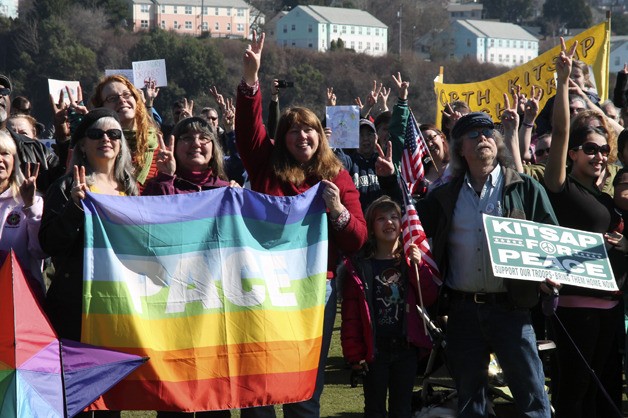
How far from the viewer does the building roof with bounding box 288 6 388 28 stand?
132 metres

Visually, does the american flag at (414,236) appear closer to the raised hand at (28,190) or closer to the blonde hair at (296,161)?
the blonde hair at (296,161)

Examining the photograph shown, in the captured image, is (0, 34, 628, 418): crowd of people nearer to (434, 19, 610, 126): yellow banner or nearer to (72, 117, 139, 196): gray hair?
(72, 117, 139, 196): gray hair

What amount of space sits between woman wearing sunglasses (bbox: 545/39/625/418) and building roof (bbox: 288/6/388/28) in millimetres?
126400

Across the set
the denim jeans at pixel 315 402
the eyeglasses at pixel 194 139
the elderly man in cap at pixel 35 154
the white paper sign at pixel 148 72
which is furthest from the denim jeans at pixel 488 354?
→ the white paper sign at pixel 148 72

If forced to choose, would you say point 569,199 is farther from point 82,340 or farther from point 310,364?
point 82,340

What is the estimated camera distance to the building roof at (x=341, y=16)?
13175 cm

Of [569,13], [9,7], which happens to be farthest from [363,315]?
[569,13]

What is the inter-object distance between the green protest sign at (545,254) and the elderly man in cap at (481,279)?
0.39 feet

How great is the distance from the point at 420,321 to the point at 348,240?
0.83m

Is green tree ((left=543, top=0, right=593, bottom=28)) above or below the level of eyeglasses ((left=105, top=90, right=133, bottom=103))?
above

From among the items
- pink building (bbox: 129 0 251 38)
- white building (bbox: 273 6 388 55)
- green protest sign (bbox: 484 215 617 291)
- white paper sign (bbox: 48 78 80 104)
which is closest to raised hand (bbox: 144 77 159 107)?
white paper sign (bbox: 48 78 80 104)

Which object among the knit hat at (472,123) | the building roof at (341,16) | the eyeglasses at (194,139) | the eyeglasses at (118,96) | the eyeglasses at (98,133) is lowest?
the eyeglasses at (194,139)

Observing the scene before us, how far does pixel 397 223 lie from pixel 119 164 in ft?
5.75

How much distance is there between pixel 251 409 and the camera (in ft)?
19.9
